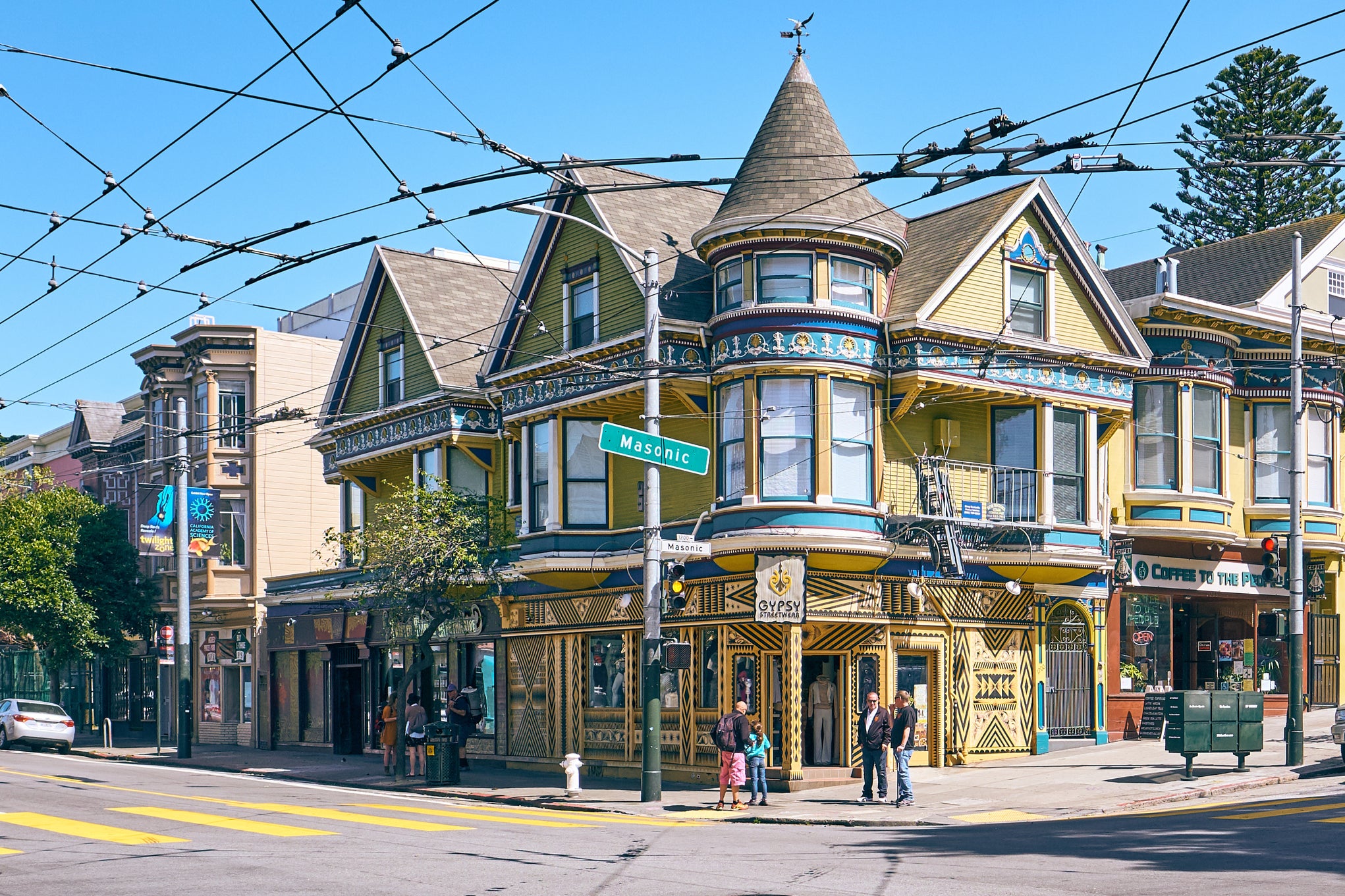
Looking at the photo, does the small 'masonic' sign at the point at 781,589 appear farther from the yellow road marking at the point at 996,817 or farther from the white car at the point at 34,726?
the white car at the point at 34,726

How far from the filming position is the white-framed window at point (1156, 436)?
33.9m

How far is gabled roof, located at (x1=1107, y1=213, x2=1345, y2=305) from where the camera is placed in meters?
37.0

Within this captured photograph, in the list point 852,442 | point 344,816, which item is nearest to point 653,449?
point 852,442

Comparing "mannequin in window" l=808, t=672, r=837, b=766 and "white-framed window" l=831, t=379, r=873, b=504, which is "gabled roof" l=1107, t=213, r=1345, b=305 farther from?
"mannequin in window" l=808, t=672, r=837, b=766

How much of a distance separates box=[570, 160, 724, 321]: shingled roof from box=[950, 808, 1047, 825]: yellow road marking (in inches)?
432

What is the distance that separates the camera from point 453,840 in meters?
18.6

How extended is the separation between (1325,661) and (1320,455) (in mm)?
5138

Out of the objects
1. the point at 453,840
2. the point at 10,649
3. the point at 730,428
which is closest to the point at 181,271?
the point at 453,840

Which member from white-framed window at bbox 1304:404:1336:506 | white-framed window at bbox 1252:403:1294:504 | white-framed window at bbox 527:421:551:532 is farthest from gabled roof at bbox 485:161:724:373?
white-framed window at bbox 1304:404:1336:506

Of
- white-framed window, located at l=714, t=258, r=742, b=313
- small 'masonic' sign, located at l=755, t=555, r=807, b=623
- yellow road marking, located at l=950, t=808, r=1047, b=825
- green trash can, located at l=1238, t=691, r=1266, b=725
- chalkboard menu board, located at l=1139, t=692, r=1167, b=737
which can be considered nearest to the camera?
yellow road marking, located at l=950, t=808, r=1047, b=825

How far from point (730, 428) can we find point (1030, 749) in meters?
9.20

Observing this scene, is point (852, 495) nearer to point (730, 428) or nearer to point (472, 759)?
point (730, 428)

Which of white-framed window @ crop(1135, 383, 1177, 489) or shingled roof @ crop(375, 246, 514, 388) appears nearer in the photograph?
white-framed window @ crop(1135, 383, 1177, 489)

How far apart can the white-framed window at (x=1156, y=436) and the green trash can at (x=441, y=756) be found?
1576cm
